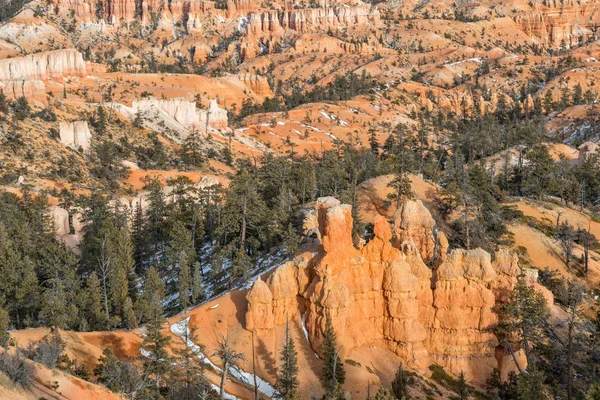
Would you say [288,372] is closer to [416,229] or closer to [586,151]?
[416,229]

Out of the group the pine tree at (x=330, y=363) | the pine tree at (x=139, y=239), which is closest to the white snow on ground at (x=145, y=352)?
the pine tree at (x=330, y=363)

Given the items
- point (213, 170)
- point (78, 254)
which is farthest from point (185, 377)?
point (213, 170)

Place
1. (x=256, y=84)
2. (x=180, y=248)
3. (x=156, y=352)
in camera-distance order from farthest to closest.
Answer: (x=256, y=84) < (x=180, y=248) < (x=156, y=352)

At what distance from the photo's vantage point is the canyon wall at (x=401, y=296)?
1623 inches

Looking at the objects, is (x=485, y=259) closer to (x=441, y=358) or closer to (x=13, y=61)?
(x=441, y=358)

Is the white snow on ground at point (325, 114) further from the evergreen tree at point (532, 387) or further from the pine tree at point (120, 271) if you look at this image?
the evergreen tree at point (532, 387)

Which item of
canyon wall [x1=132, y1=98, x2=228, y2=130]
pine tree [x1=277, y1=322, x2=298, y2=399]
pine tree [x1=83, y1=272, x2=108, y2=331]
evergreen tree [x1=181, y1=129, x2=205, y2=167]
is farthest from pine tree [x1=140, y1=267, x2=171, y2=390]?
canyon wall [x1=132, y1=98, x2=228, y2=130]

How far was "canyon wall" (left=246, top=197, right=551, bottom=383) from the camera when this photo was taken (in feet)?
135

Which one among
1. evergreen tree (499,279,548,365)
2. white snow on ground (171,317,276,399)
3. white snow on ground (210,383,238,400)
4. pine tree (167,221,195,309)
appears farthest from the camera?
pine tree (167,221,195,309)

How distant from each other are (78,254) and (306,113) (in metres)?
90.7

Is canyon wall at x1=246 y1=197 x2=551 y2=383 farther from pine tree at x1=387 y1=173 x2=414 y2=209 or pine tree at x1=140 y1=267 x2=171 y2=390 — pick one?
pine tree at x1=387 y1=173 x2=414 y2=209

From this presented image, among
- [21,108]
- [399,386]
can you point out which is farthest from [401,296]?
[21,108]

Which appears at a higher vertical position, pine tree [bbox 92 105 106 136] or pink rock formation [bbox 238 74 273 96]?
pine tree [bbox 92 105 106 136]

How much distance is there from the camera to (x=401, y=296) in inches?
1634
